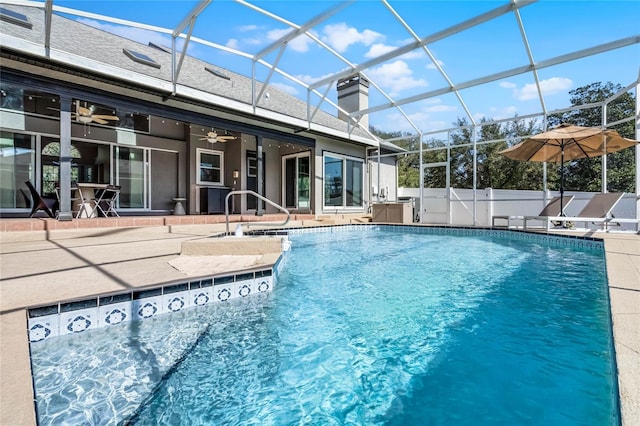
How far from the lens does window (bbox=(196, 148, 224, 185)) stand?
36.2ft

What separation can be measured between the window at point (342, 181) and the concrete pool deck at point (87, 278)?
6920mm

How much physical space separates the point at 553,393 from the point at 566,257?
4722 mm

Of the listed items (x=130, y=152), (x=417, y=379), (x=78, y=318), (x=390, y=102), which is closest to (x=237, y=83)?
(x=130, y=152)

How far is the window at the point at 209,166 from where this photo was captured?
36.2ft

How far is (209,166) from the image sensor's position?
37.4 feet

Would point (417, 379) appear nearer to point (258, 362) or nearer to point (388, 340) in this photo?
point (388, 340)

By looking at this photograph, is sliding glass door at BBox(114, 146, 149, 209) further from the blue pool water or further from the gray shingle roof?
the blue pool water

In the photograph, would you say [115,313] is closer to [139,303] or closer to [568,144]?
[139,303]

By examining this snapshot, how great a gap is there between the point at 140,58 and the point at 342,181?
715 centimetres

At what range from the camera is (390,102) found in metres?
9.62

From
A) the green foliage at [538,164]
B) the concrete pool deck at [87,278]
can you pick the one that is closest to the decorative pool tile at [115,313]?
the concrete pool deck at [87,278]

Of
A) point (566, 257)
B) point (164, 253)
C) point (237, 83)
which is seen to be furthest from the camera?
point (237, 83)

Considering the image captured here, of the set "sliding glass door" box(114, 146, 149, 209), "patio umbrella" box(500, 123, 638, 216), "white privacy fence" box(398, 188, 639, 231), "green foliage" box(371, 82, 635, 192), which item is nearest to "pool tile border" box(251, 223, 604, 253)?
"patio umbrella" box(500, 123, 638, 216)

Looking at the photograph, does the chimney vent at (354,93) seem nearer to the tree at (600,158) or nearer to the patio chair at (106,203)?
the patio chair at (106,203)
